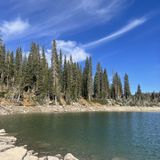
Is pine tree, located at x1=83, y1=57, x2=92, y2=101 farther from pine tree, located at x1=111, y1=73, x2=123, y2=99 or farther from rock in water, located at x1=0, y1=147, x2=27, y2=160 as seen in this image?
rock in water, located at x1=0, y1=147, x2=27, y2=160

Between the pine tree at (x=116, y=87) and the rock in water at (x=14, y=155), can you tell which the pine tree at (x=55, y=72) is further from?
the rock in water at (x=14, y=155)

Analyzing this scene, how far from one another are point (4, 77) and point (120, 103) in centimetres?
5570

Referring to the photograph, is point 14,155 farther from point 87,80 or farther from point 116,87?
point 116,87

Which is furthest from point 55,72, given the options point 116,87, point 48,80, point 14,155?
point 14,155

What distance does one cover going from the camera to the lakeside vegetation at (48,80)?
276 feet

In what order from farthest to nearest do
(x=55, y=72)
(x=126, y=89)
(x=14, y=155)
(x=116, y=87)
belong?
1. (x=126, y=89)
2. (x=116, y=87)
3. (x=55, y=72)
4. (x=14, y=155)

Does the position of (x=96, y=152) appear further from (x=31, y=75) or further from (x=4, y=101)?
(x=31, y=75)

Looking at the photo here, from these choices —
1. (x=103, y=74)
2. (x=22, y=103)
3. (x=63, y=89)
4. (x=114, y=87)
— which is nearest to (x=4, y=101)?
(x=22, y=103)

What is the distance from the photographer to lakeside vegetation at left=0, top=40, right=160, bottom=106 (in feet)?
276

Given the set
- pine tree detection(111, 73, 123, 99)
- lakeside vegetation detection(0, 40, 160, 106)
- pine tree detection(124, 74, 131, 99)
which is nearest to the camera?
lakeside vegetation detection(0, 40, 160, 106)

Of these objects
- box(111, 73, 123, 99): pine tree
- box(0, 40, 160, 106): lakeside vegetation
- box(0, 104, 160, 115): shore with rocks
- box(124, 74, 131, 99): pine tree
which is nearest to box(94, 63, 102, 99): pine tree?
box(0, 40, 160, 106): lakeside vegetation

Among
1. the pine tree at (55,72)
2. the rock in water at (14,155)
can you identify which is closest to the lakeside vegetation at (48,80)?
the pine tree at (55,72)

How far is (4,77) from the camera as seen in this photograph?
292ft

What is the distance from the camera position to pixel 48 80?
288ft
